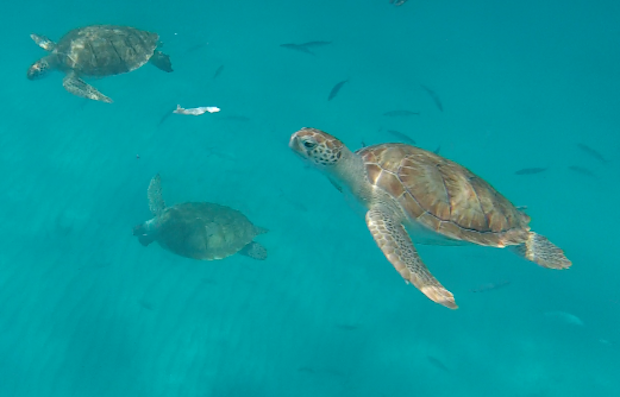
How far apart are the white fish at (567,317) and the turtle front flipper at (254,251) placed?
4.79 meters

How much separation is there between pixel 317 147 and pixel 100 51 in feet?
15.2

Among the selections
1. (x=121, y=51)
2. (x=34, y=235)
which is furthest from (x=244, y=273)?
(x=121, y=51)

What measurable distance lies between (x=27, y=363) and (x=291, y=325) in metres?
3.86

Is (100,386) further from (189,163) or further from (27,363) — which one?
(189,163)

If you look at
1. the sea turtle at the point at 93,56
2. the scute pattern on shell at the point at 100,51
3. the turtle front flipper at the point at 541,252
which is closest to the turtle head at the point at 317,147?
the turtle front flipper at the point at 541,252

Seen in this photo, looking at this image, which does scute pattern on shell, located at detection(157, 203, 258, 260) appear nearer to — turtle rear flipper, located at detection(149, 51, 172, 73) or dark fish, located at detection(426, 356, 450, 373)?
turtle rear flipper, located at detection(149, 51, 172, 73)

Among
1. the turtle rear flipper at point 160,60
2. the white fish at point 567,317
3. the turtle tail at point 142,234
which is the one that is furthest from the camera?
the turtle rear flipper at point 160,60

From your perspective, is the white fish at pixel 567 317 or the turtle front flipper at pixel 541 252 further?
the white fish at pixel 567 317

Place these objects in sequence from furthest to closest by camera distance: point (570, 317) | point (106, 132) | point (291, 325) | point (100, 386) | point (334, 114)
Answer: point (334, 114) → point (106, 132) → point (570, 317) → point (291, 325) → point (100, 386)

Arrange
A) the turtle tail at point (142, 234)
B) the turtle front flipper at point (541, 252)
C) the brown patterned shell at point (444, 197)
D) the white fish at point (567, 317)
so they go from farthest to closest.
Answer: the white fish at point (567, 317)
the turtle tail at point (142, 234)
the turtle front flipper at point (541, 252)
the brown patterned shell at point (444, 197)

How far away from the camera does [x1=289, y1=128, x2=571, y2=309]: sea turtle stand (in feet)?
13.3

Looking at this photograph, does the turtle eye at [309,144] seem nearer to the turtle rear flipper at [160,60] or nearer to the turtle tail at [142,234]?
the turtle tail at [142,234]

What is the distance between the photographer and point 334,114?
8766 millimetres

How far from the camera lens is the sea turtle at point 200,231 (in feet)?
18.0
